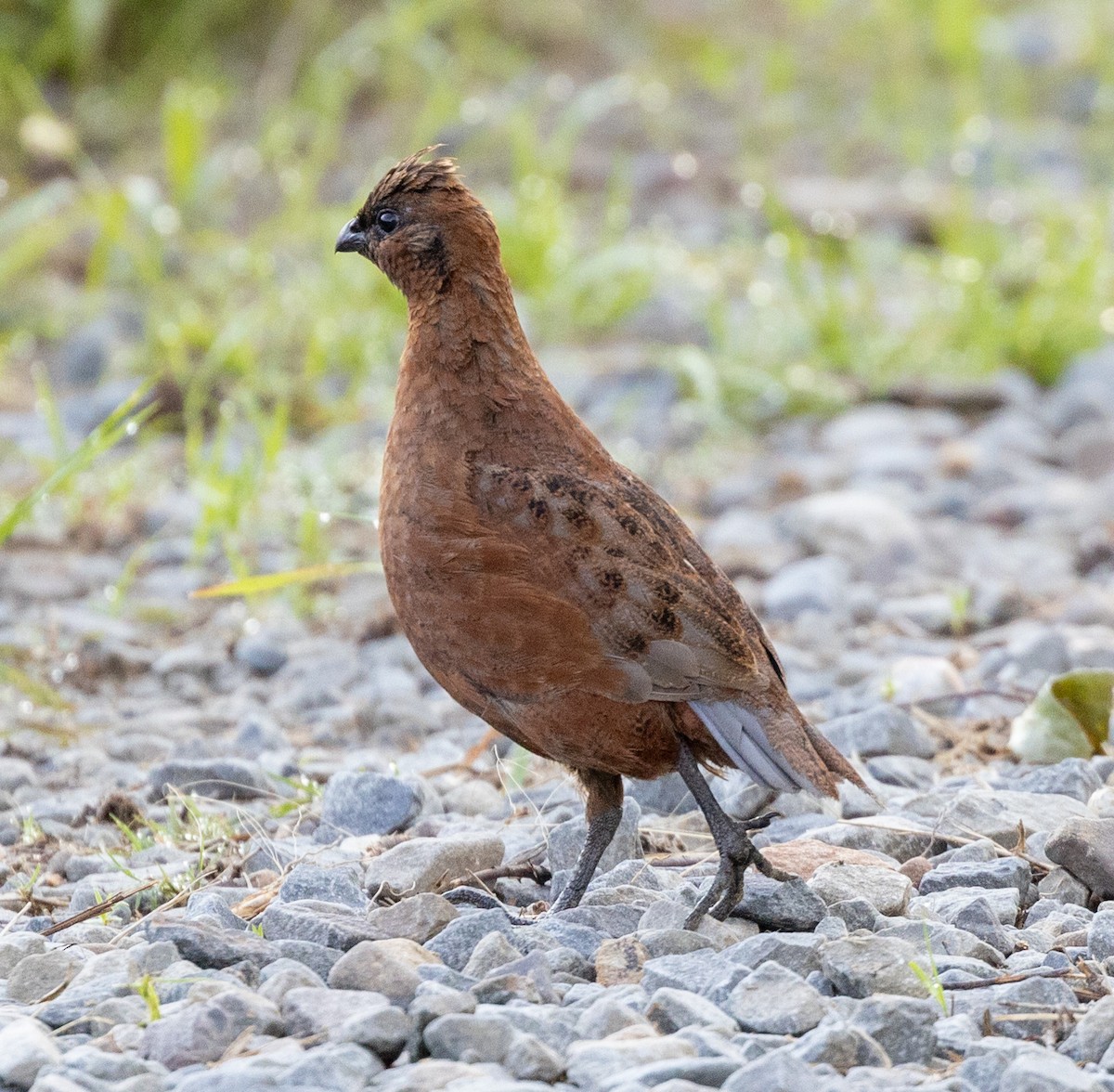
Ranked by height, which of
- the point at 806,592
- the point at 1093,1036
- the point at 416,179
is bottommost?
the point at 1093,1036

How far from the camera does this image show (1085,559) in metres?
5.87

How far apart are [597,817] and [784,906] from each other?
1.35 ft

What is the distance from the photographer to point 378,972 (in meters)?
2.67

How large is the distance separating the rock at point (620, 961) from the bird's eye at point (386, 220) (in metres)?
1.46

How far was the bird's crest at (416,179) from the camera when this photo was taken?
349 cm

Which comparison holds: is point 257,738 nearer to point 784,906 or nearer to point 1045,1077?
point 784,906

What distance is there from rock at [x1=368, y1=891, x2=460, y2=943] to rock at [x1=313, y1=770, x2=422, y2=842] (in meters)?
0.66

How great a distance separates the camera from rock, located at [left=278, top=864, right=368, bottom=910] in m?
3.15

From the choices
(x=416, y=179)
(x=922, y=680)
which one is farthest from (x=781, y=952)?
(x=922, y=680)

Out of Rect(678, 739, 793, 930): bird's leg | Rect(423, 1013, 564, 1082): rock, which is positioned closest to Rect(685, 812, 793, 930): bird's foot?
Rect(678, 739, 793, 930): bird's leg

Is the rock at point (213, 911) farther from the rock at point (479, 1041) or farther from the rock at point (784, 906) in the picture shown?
the rock at point (784, 906)

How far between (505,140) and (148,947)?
24.1ft

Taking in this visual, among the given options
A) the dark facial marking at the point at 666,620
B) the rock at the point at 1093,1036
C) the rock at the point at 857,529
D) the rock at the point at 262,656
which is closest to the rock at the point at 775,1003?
the rock at the point at 1093,1036

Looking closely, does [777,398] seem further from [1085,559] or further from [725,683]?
[725,683]
